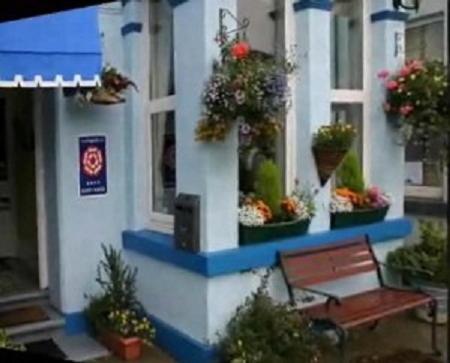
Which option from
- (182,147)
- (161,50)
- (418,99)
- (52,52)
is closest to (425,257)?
(418,99)

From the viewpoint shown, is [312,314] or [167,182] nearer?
[312,314]

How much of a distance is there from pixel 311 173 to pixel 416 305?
54.3 inches

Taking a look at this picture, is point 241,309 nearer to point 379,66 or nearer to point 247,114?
point 247,114

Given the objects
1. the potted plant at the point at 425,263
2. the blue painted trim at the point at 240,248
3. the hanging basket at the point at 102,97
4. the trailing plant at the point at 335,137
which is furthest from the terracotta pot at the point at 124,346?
the potted plant at the point at 425,263

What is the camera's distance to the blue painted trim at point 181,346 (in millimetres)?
4605

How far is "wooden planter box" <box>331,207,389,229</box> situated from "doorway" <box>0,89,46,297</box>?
2774 millimetres

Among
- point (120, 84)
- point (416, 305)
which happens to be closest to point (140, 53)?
point (120, 84)

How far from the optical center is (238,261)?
4625 millimetres

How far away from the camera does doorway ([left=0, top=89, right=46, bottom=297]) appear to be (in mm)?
5875

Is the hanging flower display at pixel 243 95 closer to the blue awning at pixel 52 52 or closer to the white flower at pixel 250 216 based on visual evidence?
the white flower at pixel 250 216

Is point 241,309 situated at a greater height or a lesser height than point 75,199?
lesser

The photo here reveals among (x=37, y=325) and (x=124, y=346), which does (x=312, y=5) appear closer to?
(x=124, y=346)

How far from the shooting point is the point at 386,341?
5266 mm

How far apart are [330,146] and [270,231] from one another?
871 mm
